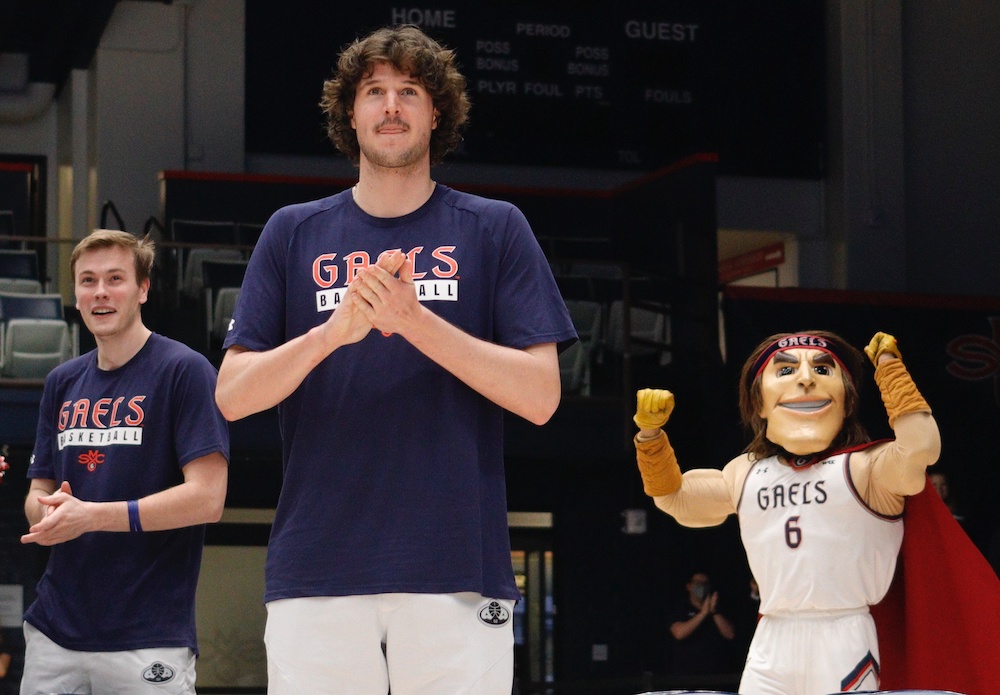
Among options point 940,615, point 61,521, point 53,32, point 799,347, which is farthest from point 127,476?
point 53,32

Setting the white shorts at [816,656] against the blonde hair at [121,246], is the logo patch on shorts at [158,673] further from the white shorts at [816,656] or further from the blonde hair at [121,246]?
the white shorts at [816,656]

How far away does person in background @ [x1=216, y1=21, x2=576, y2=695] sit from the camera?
2.06m

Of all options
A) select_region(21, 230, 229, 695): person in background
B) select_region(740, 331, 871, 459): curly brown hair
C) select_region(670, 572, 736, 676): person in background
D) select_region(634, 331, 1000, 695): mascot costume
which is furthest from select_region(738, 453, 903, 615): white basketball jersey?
select_region(670, 572, 736, 676): person in background

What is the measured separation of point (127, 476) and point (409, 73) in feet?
4.72

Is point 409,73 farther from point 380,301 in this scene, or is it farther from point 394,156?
point 380,301

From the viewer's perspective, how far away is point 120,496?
324cm

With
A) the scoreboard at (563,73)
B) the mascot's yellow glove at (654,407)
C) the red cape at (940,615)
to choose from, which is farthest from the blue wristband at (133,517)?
the scoreboard at (563,73)

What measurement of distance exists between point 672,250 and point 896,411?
7058mm

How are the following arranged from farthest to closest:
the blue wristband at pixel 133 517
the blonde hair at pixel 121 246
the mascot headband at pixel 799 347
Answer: the mascot headband at pixel 799 347 → the blonde hair at pixel 121 246 → the blue wristband at pixel 133 517

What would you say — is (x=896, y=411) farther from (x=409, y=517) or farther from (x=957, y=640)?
(x=409, y=517)

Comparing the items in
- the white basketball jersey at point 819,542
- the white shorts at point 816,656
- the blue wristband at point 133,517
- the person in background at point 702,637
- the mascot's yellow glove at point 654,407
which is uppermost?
the mascot's yellow glove at point 654,407

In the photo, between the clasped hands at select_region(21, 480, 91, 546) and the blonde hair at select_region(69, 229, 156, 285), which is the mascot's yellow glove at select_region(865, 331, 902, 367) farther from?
the clasped hands at select_region(21, 480, 91, 546)

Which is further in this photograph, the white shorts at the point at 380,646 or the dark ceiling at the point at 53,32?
the dark ceiling at the point at 53,32

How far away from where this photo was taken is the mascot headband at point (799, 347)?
4121mm
